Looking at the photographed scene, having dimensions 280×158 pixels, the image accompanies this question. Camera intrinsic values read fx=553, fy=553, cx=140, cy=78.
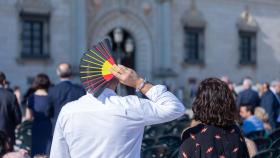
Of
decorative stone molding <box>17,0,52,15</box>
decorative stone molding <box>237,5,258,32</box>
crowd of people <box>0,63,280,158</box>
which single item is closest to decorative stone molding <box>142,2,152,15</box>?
decorative stone molding <box>17,0,52,15</box>

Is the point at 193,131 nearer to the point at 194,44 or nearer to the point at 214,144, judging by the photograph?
the point at 214,144

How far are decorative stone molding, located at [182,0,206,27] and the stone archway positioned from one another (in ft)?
7.73

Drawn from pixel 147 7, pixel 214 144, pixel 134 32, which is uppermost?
pixel 147 7

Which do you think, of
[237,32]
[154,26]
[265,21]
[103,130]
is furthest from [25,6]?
[103,130]

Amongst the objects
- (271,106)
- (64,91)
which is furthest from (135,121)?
(271,106)

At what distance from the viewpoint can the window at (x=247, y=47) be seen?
2962 centimetres

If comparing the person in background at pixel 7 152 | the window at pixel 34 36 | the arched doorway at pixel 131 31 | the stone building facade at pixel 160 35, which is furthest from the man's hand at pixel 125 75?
the arched doorway at pixel 131 31

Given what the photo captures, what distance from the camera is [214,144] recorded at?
3.63m

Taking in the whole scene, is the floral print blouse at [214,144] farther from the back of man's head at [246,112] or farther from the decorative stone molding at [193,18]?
the decorative stone molding at [193,18]

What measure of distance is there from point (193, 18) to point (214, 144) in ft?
78.4

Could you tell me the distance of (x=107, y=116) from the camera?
349cm

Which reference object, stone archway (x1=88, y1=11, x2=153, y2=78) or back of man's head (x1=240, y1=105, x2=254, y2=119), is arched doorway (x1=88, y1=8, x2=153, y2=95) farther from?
back of man's head (x1=240, y1=105, x2=254, y2=119)

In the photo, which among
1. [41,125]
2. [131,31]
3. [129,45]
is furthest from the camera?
[131,31]

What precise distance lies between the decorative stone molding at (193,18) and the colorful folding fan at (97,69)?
931 inches
